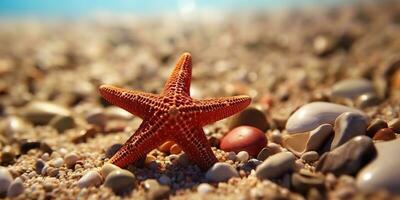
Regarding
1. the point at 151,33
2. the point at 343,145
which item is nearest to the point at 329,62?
the point at 343,145

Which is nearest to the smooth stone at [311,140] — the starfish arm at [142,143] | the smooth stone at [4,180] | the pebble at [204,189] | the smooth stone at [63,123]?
the pebble at [204,189]

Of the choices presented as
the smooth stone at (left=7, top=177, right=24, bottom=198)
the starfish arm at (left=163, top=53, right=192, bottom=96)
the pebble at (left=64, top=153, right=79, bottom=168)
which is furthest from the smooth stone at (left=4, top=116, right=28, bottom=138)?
the starfish arm at (left=163, top=53, right=192, bottom=96)

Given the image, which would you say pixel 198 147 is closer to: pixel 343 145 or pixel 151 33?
pixel 343 145

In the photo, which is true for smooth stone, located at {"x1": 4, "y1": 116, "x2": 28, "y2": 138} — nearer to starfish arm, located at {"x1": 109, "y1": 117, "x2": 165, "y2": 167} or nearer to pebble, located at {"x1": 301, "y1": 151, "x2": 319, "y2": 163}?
starfish arm, located at {"x1": 109, "y1": 117, "x2": 165, "y2": 167}

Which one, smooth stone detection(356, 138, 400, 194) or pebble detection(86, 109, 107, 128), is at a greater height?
pebble detection(86, 109, 107, 128)

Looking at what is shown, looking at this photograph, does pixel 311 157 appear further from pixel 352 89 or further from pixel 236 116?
pixel 352 89

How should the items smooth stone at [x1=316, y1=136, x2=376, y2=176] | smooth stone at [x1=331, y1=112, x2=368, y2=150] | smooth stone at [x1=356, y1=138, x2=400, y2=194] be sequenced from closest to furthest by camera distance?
smooth stone at [x1=356, y1=138, x2=400, y2=194] < smooth stone at [x1=316, y1=136, x2=376, y2=176] < smooth stone at [x1=331, y1=112, x2=368, y2=150]

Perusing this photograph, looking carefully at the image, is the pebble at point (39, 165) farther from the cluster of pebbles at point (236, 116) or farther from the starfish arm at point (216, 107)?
the starfish arm at point (216, 107)
